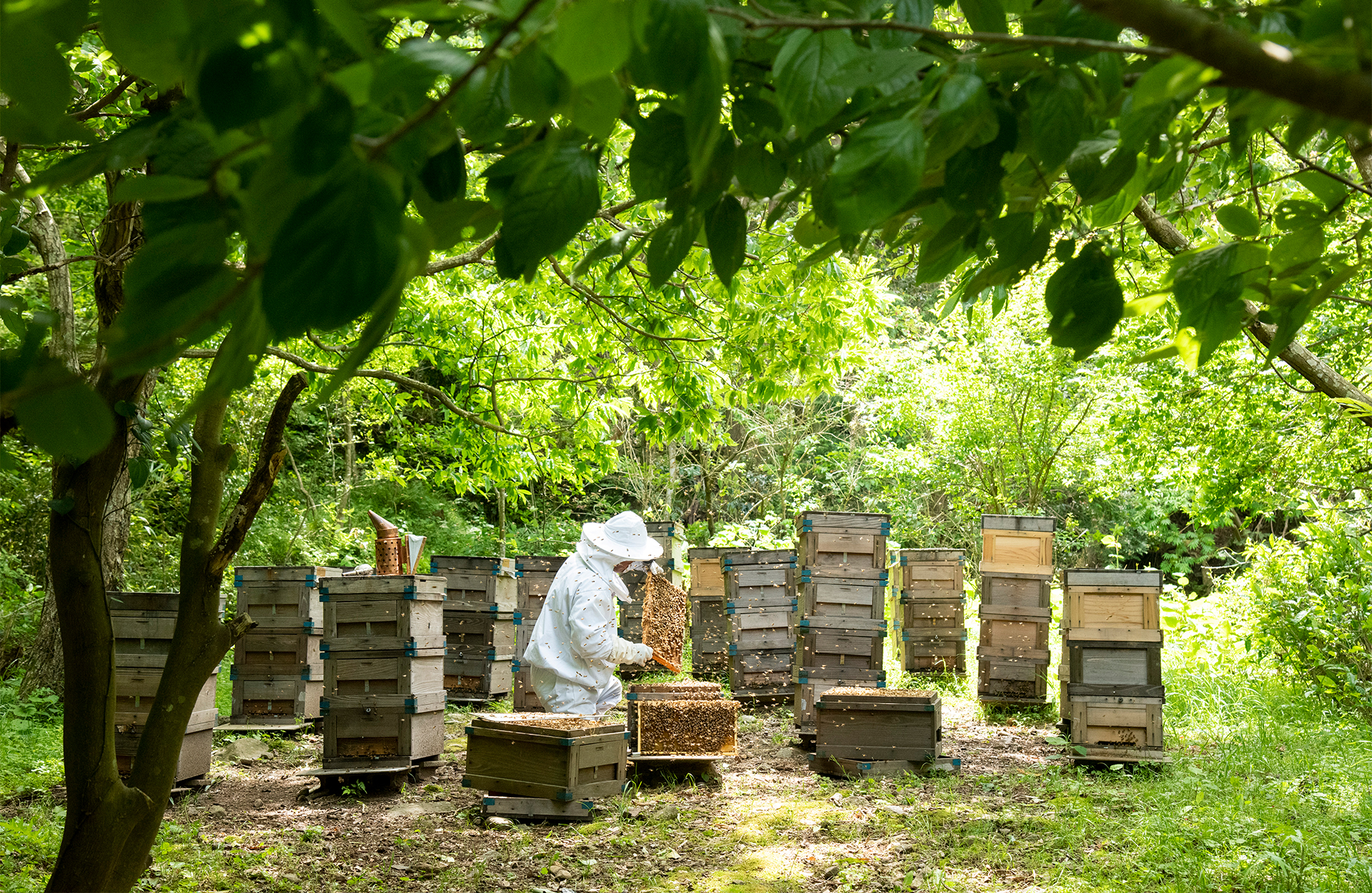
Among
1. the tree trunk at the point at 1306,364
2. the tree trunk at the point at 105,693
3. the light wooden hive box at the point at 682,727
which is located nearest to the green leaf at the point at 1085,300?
the tree trunk at the point at 105,693

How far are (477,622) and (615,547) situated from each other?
3.24 meters

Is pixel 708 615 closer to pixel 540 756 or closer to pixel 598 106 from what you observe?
pixel 540 756

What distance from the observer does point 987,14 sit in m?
0.88

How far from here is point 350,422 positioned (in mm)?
17609

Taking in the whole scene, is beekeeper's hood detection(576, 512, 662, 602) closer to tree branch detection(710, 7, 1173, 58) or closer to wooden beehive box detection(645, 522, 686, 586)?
wooden beehive box detection(645, 522, 686, 586)

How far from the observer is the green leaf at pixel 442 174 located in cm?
77

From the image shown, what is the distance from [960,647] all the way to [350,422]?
11493 mm

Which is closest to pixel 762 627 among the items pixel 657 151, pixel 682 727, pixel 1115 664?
pixel 682 727

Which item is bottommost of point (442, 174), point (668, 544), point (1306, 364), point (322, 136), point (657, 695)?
point (657, 695)

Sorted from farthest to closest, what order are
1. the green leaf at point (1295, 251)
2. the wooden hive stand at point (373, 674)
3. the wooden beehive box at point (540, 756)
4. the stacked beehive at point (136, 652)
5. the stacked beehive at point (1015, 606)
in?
the stacked beehive at point (1015, 606)
the wooden hive stand at point (373, 674)
the wooden beehive box at point (540, 756)
the stacked beehive at point (136, 652)
the green leaf at point (1295, 251)

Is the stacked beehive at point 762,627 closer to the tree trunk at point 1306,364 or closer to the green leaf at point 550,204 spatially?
the tree trunk at point 1306,364

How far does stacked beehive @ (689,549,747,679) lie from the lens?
38.5 feet

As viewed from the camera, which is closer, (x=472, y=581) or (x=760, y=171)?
(x=760, y=171)

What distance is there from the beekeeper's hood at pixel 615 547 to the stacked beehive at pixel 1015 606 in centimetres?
397
